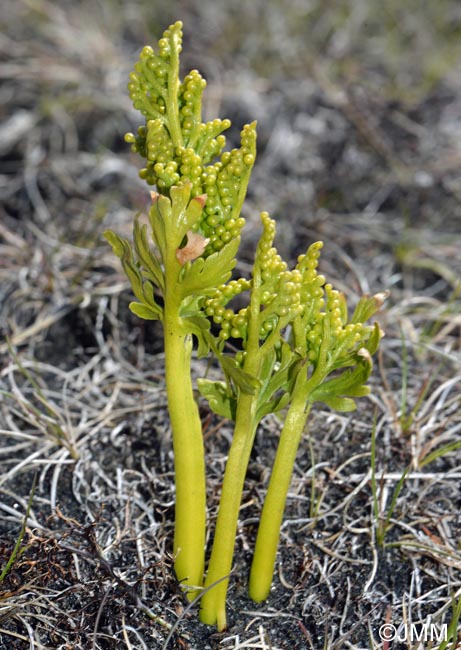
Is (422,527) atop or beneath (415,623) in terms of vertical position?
atop

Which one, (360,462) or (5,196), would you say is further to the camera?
(5,196)

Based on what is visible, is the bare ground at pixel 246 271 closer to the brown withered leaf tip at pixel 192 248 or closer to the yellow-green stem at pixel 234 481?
the yellow-green stem at pixel 234 481

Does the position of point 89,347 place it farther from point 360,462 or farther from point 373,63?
point 373,63

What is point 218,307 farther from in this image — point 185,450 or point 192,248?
point 185,450

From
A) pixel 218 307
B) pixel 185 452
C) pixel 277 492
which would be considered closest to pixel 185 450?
pixel 185 452

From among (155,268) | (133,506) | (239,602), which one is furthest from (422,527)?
(155,268)

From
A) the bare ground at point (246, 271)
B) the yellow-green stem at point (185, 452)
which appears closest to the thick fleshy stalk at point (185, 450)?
the yellow-green stem at point (185, 452)
